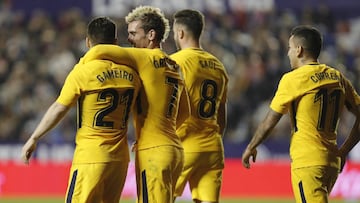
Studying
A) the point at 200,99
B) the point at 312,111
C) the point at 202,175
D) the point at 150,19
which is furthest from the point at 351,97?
the point at 150,19

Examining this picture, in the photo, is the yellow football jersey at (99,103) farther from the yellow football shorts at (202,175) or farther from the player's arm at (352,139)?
the player's arm at (352,139)

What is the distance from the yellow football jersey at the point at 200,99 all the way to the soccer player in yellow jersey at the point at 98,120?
1479 mm

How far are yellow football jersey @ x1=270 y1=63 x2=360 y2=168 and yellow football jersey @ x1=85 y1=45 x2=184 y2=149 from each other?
95cm

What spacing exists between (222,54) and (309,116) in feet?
38.0

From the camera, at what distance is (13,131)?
18.7 metres

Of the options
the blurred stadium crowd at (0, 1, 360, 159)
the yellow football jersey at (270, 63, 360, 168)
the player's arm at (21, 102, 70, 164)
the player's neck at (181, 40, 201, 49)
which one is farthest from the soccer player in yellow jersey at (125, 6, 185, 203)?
Answer: the blurred stadium crowd at (0, 1, 360, 159)

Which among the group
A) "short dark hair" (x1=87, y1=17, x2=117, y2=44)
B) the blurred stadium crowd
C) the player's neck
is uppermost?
"short dark hair" (x1=87, y1=17, x2=117, y2=44)

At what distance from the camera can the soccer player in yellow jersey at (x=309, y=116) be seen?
811 centimetres

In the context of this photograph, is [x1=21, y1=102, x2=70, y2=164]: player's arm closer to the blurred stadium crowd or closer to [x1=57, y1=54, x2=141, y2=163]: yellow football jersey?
[x1=57, y1=54, x2=141, y2=163]: yellow football jersey

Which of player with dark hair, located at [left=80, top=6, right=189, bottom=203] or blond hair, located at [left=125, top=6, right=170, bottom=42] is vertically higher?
blond hair, located at [left=125, top=6, right=170, bottom=42]

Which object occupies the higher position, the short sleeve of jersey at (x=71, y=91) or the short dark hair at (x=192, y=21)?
the short dark hair at (x=192, y=21)

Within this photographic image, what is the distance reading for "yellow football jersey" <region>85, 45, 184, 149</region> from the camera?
7.88m

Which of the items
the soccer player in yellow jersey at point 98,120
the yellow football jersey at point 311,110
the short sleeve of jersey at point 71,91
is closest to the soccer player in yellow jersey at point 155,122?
the soccer player in yellow jersey at point 98,120

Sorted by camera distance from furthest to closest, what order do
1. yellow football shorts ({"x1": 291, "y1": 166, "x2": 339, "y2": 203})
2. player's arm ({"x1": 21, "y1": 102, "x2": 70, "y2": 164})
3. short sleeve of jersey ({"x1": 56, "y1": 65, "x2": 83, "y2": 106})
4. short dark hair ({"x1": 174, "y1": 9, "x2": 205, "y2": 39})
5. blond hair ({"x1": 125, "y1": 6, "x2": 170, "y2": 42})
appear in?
short dark hair ({"x1": 174, "y1": 9, "x2": 205, "y2": 39})
blond hair ({"x1": 125, "y1": 6, "x2": 170, "y2": 42})
yellow football shorts ({"x1": 291, "y1": 166, "x2": 339, "y2": 203})
short sleeve of jersey ({"x1": 56, "y1": 65, "x2": 83, "y2": 106})
player's arm ({"x1": 21, "y1": 102, "x2": 70, "y2": 164})
